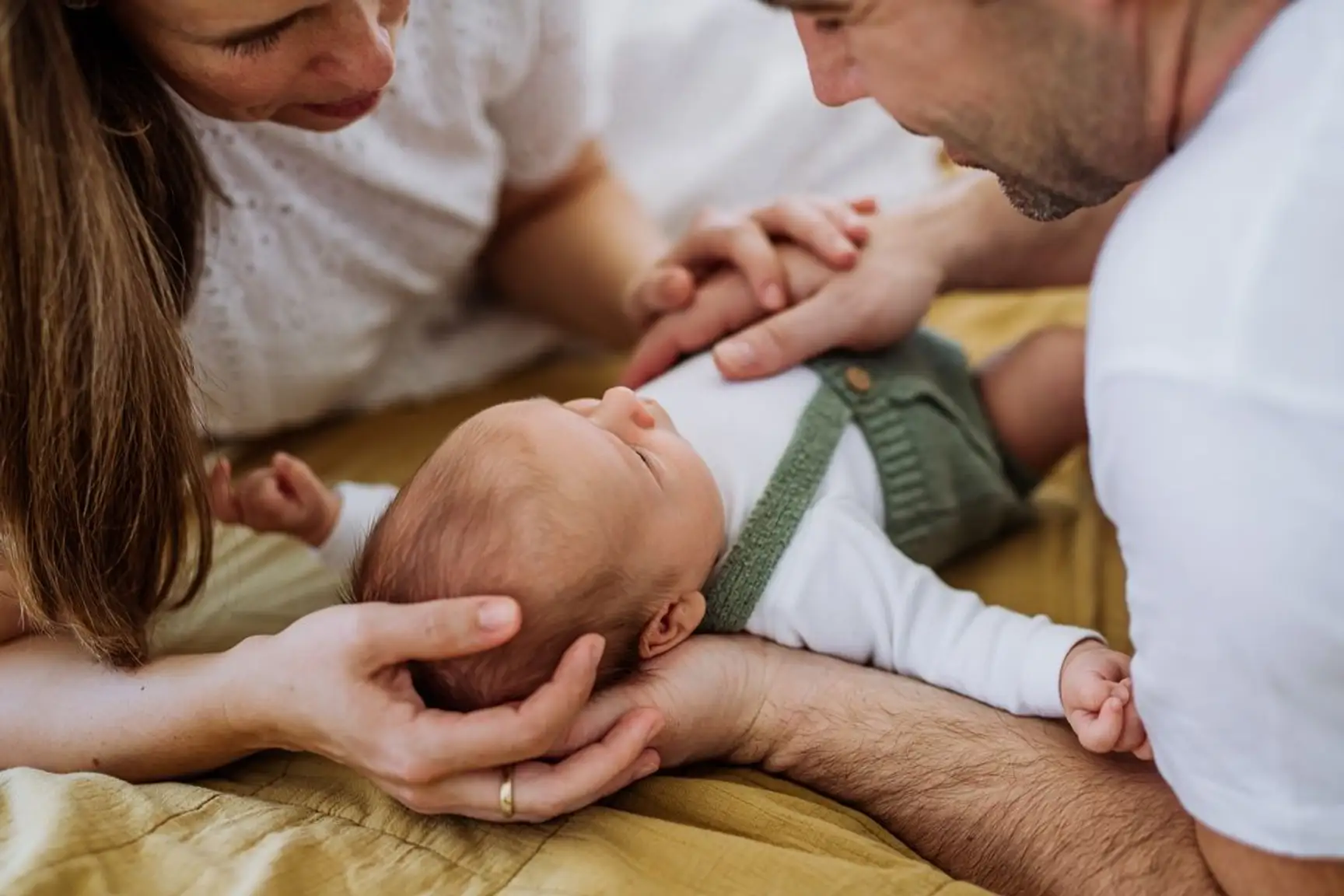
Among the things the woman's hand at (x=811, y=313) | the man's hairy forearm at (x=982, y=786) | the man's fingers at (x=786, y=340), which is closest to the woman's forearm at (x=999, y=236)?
the woman's hand at (x=811, y=313)

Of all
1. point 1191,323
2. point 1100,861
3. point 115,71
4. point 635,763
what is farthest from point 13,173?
point 1100,861

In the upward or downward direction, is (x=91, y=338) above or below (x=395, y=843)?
above

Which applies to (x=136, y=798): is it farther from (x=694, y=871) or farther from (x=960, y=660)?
(x=960, y=660)

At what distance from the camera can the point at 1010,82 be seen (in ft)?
2.69

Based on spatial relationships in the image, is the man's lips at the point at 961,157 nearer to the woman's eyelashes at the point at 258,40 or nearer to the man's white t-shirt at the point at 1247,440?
the man's white t-shirt at the point at 1247,440

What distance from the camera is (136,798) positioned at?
3.06ft

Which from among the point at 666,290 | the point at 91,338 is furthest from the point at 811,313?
the point at 91,338

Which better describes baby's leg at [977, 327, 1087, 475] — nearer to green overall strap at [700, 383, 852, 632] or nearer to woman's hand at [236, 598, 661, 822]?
green overall strap at [700, 383, 852, 632]

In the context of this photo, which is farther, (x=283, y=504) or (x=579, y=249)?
(x=579, y=249)

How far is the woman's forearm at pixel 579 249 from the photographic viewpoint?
1.58 m

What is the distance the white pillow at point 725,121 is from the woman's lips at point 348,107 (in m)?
0.69

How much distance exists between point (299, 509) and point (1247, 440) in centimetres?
84

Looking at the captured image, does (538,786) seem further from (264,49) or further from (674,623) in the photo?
(264,49)

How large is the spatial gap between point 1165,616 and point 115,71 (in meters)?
0.78
